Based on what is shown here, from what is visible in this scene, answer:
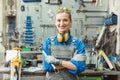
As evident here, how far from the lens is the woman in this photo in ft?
6.03

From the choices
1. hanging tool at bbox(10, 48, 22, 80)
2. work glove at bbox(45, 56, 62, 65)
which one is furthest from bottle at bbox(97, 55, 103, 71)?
work glove at bbox(45, 56, 62, 65)

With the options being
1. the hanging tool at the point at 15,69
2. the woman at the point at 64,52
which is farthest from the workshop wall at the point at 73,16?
the woman at the point at 64,52

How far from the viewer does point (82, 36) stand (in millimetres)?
6312

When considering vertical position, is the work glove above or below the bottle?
above

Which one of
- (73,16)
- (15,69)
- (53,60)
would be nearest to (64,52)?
(53,60)

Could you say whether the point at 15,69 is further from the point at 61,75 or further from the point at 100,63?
the point at 61,75

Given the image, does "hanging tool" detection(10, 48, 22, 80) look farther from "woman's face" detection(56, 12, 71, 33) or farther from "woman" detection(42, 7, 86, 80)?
"woman's face" detection(56, 12, 71, 33)

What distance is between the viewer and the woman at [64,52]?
6.03 ft

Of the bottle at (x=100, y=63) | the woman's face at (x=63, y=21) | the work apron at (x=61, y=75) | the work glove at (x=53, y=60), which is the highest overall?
the woman's face at (x=63, y=21)

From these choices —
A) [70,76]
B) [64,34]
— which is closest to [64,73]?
[70,76]

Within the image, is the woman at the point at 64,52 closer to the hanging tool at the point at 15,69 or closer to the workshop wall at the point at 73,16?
the hanging tool at the point at 15,69

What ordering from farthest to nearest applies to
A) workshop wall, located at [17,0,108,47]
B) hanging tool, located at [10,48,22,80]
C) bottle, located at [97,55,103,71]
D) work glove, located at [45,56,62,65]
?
1. workshop wall, located at [17,0,108,47]
2. bottle, located at [97,55,103,71]
3. hanging tool, located at [10,48,22,80]
4. work glove, located at [45,56,62,65]

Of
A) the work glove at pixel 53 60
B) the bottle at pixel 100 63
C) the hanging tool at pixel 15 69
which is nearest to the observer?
the work glove at pixel 53 60

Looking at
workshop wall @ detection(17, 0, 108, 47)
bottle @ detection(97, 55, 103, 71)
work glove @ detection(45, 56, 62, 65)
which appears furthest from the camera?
workshop wall @ detection(17, 0, 108, 47)
